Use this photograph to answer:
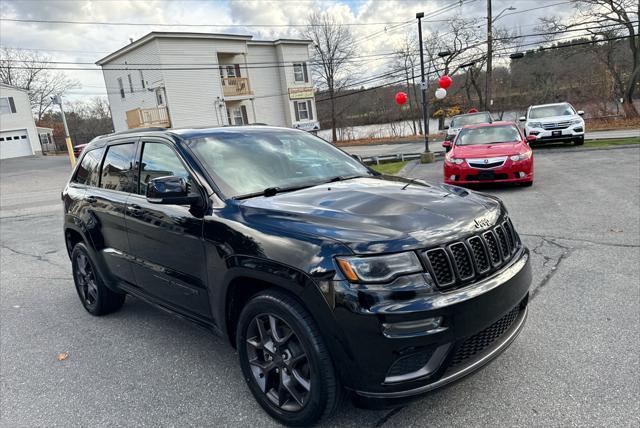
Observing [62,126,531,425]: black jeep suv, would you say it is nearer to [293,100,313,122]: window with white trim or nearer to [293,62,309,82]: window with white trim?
[293,100,313,122]: window with white trim

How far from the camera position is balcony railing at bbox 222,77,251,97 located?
30.8 metres

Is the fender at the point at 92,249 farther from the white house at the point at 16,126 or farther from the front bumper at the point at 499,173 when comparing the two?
the white house at the point at 16,126

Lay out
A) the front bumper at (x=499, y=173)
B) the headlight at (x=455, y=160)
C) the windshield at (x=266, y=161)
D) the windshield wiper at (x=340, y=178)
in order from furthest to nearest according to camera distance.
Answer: the headlight at (x=455, y=160)
the front bumper at (x=499, y=173)
the windshield wiper at (x=340, y=178)
the windshield at (x=266, y=161)

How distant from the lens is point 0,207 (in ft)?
45.9

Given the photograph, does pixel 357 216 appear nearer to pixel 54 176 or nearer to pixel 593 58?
pixel 54 176

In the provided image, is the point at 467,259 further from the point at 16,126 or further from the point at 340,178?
the point at 16,126

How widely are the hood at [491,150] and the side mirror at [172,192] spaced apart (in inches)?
303

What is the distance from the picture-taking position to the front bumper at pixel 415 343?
85.1 inches

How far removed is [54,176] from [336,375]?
24276mm

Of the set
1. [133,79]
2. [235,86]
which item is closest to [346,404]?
[235,86]

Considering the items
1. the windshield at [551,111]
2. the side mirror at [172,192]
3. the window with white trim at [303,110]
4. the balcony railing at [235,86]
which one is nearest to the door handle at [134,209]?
the side mirror at [172,192]

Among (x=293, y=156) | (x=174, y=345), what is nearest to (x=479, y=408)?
(x=293, y=156)

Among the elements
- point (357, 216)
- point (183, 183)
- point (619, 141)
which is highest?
point (183, 183)

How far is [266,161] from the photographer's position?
3.45m
